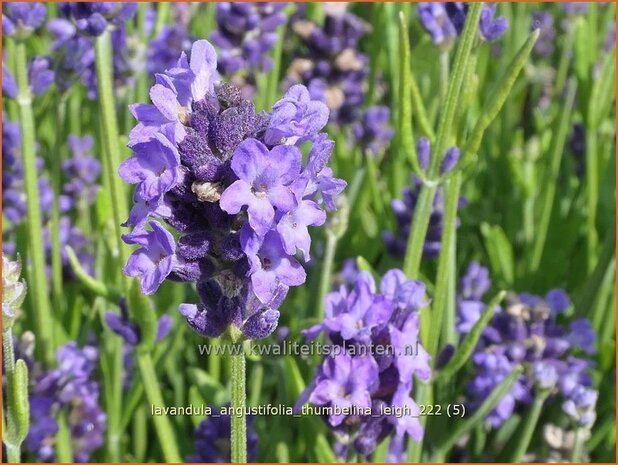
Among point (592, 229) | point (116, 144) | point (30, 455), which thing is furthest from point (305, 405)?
point (592, 229)

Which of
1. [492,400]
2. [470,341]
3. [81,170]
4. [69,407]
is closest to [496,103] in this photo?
[470,341]

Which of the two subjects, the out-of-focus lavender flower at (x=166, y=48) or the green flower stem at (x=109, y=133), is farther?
the out-of-focus lavender flower at (x=166, y=48)

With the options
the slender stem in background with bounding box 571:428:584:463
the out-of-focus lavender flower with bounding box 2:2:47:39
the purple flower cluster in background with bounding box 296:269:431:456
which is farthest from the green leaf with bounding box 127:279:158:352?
the slender stem in background with bounding box 571:428:584:463

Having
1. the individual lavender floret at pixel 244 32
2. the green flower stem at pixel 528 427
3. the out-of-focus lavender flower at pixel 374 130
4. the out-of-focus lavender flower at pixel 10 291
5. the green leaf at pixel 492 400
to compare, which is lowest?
the green flower stem at pixel 528 427

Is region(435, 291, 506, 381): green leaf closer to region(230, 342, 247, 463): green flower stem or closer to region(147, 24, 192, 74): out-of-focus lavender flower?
region(230, 342, 247, 463): green flower stem

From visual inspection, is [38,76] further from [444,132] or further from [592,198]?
[592,198]

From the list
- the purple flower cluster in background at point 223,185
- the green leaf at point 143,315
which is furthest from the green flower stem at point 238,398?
the green leaf at point 143,315

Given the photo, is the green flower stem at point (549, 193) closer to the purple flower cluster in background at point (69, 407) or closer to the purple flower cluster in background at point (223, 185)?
the purple flower cluster in background at point (69, 407)
